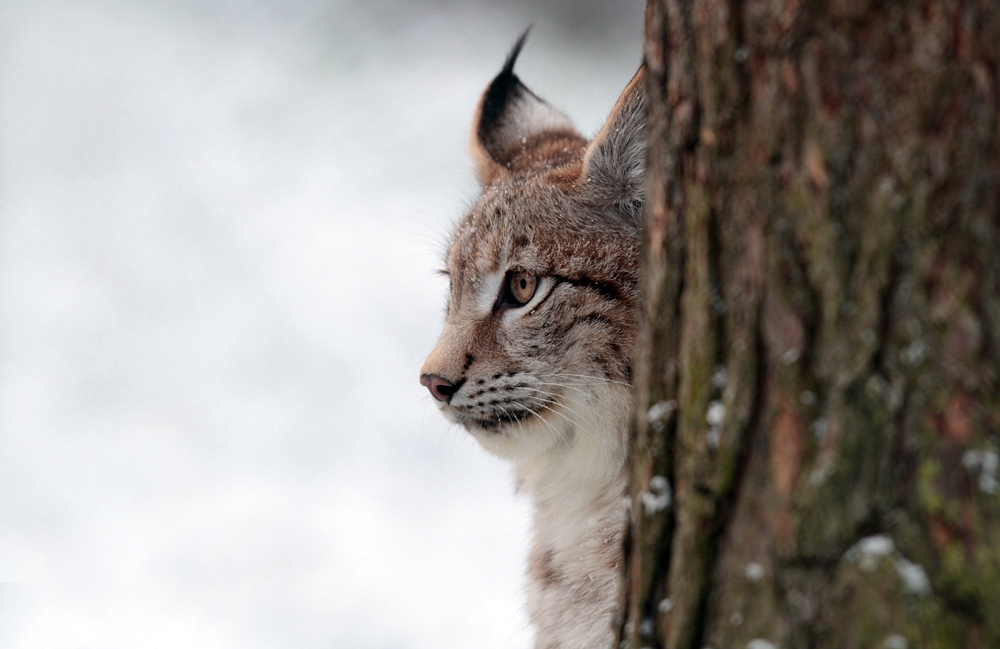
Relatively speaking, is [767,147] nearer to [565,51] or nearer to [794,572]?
[794,572]

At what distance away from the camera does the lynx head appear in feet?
8.96

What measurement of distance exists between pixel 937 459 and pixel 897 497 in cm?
7

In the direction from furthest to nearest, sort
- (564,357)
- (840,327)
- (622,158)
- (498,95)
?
(498,95)
(622,158)
(564,357)
(840,327)

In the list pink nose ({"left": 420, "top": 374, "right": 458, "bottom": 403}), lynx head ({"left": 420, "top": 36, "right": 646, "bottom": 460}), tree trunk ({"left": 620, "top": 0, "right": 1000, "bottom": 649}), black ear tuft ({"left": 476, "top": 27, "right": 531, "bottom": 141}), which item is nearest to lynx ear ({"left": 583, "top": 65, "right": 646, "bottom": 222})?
lynx head ({"left": 420, "top": 36, "right": 646, "bottom": 460})

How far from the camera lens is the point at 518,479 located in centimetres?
335

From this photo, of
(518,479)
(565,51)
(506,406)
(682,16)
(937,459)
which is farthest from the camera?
(565,51)

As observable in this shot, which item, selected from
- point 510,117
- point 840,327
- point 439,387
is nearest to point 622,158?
point 439,387

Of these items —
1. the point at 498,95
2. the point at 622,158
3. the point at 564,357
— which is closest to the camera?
the point at 564,357

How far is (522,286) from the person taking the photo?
115 inches

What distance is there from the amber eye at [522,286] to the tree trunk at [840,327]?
154 cm

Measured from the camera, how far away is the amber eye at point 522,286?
2.88 meters

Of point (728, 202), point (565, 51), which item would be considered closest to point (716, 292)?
point (728, 202)

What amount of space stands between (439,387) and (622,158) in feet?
3.05

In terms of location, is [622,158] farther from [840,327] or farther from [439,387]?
[840,327]
